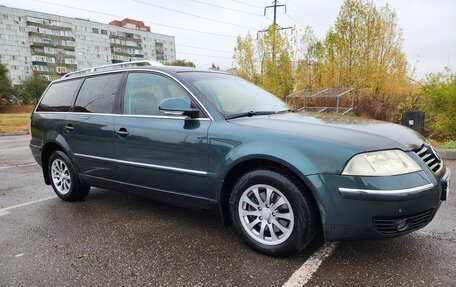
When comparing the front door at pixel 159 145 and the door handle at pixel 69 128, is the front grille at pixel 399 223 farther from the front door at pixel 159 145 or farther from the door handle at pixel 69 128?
the door handle at pixel 69 128

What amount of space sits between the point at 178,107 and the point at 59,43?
271 feet

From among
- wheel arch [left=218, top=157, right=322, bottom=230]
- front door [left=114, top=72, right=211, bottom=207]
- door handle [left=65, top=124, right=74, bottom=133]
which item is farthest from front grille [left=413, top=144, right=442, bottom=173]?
door handle [left=65, top=124, right=74, bottom=133]

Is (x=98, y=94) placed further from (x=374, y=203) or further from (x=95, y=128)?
(x=374, y=203)

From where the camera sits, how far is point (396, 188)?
2213 mm

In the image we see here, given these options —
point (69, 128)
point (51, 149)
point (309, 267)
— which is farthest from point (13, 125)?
point (309, 267)

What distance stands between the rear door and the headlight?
247 cm

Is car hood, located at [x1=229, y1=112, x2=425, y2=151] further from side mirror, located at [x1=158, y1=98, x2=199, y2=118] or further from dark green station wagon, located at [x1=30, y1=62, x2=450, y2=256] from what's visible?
side mirror, located at [x1=158, y1=98, x2=199, y2=118]

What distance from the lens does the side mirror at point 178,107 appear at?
2.91 metres

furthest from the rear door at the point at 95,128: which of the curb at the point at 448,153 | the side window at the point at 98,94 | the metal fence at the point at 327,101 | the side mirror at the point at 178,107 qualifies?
the metal fence at the point at 327,101

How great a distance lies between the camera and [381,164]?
2.30 m

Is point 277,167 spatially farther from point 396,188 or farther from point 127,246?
point 127,246

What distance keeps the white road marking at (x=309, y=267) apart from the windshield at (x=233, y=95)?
4.44 ft

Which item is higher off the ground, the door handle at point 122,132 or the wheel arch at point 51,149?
the door handle at point 122,132

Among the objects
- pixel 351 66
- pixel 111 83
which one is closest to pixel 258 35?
pixel 351 66
